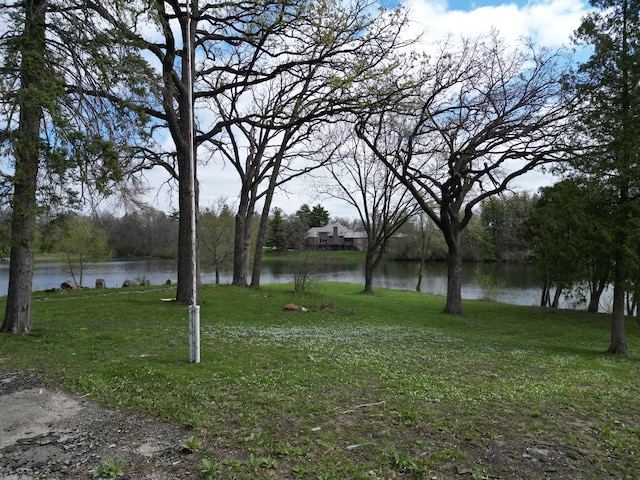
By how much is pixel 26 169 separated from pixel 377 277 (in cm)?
4384

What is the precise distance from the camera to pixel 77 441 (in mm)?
3664

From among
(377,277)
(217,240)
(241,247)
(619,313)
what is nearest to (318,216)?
(377,277)

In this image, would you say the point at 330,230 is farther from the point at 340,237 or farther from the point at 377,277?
the point at 377,277

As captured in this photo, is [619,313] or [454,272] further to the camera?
[454,272]

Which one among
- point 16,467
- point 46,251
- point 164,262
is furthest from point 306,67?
point 164,262

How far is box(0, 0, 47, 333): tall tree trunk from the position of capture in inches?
264

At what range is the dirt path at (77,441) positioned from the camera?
3.19 meters

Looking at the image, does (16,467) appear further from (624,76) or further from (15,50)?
(624,76)

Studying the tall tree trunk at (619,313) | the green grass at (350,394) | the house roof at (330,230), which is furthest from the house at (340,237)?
the green grass at (350,394)

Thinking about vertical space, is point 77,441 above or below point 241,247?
below

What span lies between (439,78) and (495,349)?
10.1 metres

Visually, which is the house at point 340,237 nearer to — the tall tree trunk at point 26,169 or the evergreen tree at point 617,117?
the evergreen tree at point 617,117

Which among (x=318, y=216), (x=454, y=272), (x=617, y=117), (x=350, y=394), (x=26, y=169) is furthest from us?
(x=318, y=216)

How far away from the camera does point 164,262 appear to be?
2105 inches
